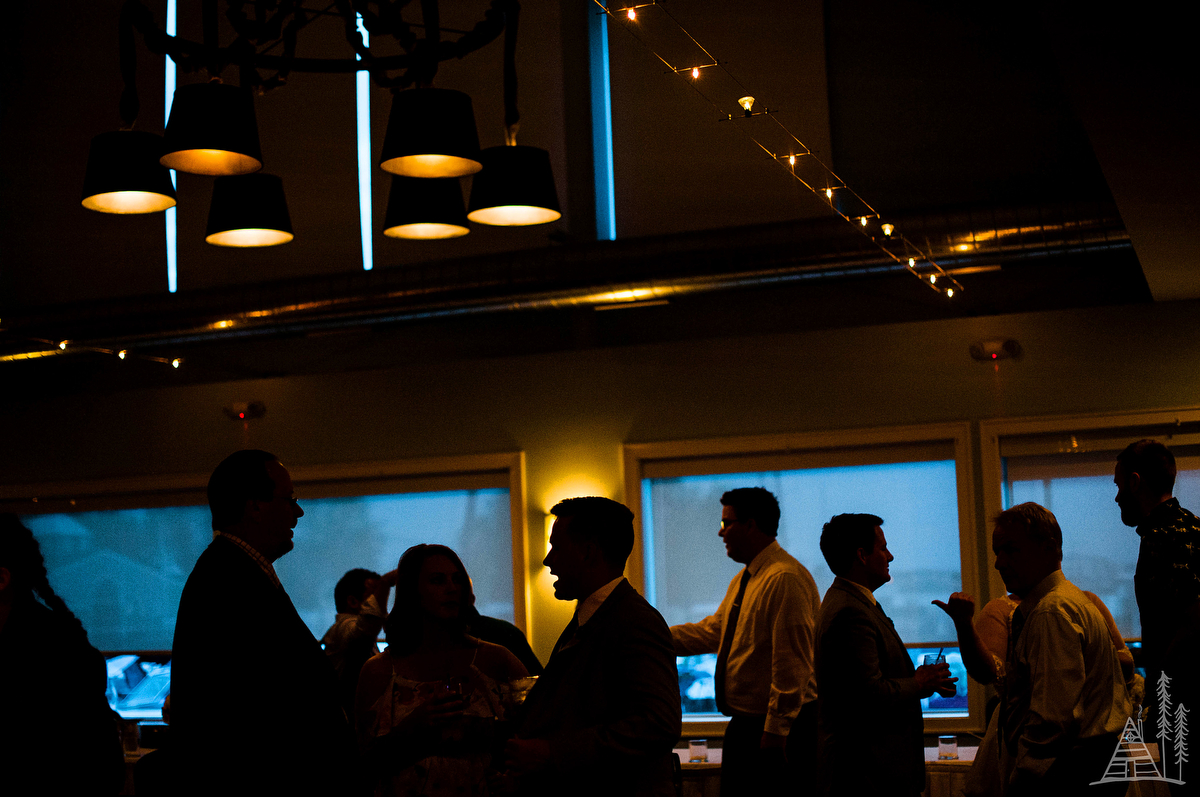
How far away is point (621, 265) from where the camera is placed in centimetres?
647

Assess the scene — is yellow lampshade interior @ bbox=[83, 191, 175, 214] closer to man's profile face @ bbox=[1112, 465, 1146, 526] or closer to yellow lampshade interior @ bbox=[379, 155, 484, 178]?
yellow lampshade interior @ bbox=[379, 155, 484, 178]

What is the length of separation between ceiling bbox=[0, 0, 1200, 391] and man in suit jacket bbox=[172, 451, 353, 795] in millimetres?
4322

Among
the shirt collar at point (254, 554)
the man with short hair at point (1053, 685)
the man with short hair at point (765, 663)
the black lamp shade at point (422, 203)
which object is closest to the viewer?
the shirt collar at point (254, 554)

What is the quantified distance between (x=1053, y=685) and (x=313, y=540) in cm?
572

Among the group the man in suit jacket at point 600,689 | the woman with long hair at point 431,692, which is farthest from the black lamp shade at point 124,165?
the man in suit jacket at point 600,689

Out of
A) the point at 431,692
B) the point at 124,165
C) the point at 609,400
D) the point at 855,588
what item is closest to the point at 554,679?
the point at 431,692

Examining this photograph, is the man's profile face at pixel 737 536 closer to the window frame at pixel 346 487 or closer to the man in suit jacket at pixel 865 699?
the man in suit jacket at pixel 865 699

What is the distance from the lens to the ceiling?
21.0 ft

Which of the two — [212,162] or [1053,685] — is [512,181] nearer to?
[212,162]

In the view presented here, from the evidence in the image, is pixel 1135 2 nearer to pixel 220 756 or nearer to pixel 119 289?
pixel 220 756

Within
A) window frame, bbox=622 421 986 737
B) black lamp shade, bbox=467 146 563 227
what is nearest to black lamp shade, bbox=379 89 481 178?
black lamp shade, bbox=467 146 563 227

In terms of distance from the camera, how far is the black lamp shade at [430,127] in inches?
116

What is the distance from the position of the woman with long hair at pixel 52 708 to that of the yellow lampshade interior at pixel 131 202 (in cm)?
99

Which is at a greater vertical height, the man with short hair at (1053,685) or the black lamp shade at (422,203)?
the black lamp shade at (422,203)
